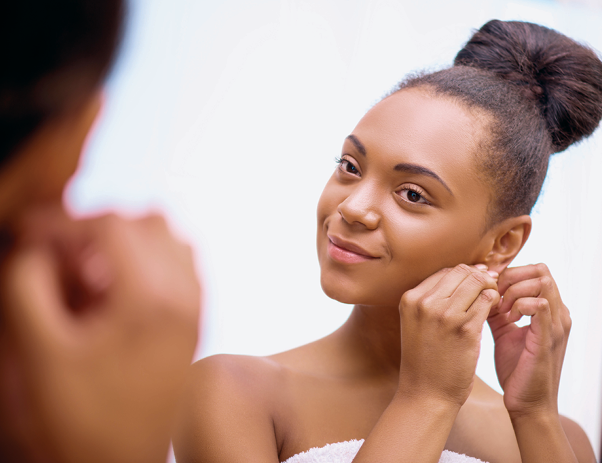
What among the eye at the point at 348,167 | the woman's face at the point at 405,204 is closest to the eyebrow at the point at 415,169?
the woman's face at the point at 405,204

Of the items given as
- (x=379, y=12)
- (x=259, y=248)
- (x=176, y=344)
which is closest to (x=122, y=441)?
(x=176, y=344)

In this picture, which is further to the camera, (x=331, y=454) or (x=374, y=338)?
(x=374, y=338)

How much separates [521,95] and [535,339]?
54cm

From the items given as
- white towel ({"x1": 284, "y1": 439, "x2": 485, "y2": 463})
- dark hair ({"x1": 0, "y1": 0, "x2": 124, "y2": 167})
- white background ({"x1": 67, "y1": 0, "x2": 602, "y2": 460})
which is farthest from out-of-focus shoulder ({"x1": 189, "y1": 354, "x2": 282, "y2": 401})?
dark hair ({"x1": 0, "y1": 0, "x2": 124, "y2": 167})

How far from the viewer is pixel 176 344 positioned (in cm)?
44

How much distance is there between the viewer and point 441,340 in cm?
91

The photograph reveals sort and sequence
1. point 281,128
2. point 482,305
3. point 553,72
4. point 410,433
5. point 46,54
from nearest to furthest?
point 46,54
point 410,433
point 482,305
point 553,72
point 281,128

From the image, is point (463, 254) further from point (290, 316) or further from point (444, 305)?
point (290, 316)

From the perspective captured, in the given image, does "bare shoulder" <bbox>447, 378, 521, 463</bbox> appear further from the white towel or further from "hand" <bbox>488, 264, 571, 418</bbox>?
the white towel

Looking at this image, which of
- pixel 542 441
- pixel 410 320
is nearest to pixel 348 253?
pixel 410 320

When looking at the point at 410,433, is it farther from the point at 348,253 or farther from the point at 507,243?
the point at 507,243

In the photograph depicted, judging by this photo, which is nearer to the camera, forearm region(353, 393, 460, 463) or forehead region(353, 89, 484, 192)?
forearm region(353, 393, 460, 463)

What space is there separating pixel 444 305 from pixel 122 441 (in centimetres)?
65

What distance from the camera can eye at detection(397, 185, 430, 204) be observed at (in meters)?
1.01
